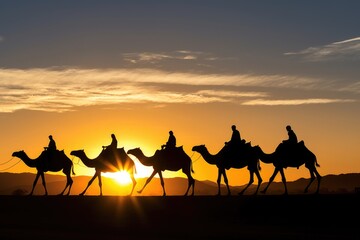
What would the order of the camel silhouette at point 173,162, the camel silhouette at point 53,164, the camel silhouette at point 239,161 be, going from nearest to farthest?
the camel silhouette at point 239,161 < the camel silhouette at point 173,162 < the camel silhouette at point 53,164

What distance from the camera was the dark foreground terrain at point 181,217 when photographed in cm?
2247

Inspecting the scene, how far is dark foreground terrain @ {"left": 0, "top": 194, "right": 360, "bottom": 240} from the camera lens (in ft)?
73.7

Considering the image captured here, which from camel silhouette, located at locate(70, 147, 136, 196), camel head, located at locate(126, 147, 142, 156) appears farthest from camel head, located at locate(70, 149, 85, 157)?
camel head, located at locate(126, 147, 142, 156)

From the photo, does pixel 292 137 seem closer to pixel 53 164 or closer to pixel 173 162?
pixel 173 162

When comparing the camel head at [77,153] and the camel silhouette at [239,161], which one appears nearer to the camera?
the camel silhouette at [239,161]

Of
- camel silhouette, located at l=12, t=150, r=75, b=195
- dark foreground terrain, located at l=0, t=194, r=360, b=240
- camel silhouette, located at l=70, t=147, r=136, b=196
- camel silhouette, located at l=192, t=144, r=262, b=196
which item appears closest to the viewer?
dark foreground terrain, located at l=0, t=194, r=360, b=240

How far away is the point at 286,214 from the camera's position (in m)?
26.5

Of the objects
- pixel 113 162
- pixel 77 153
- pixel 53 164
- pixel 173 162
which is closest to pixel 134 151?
pixel 113 162

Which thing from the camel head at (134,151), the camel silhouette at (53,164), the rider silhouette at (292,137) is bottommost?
the camel silhouette at (53,164)

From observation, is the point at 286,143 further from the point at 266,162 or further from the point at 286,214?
the point at 286,214

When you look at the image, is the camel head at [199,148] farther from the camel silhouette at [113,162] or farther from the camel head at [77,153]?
the camel head at [77,153]

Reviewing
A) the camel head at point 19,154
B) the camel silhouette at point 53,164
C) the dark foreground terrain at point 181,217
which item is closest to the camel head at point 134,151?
the camel silhouette at point 53,164

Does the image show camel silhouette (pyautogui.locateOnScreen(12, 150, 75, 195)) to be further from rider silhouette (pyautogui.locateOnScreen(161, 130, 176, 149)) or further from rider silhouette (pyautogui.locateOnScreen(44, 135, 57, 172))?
rider silhouette (pyautogui.locateOnScreen(161, 130, 176, 149))

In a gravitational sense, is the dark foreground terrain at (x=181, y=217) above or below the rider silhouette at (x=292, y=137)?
below
